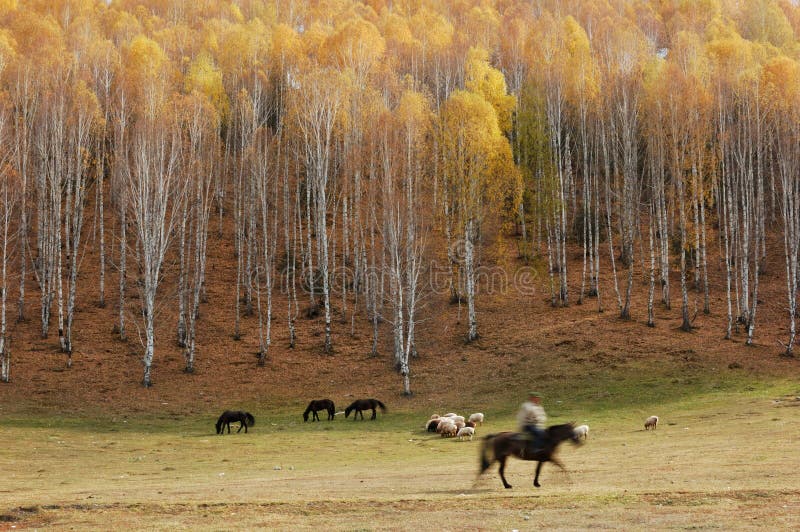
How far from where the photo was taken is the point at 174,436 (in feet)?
89.0

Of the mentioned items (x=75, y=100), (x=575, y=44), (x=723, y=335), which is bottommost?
(x=723, y=335)

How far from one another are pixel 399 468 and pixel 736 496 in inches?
361

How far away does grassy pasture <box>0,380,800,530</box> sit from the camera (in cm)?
1134

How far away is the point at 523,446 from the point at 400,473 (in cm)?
469

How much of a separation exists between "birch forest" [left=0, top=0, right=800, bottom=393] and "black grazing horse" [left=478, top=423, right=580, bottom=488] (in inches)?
849

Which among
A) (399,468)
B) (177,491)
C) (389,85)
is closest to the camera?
(177,491)

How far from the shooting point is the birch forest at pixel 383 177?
39281mm

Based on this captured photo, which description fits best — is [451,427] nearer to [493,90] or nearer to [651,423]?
[651,423]

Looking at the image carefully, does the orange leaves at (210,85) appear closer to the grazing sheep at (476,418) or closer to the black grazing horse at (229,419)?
the black grazing horse at (229,419)

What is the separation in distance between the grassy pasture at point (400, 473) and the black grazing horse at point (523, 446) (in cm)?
61

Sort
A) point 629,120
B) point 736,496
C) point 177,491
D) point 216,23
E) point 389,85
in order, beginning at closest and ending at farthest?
point 736,496, point 177,491, point 629,120, point 389,85, point 216,23

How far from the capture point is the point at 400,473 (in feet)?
58.3

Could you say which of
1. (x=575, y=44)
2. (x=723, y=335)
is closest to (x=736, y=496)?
(x=723, y=335)

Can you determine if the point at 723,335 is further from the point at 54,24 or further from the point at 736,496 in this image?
the point at 54,24
